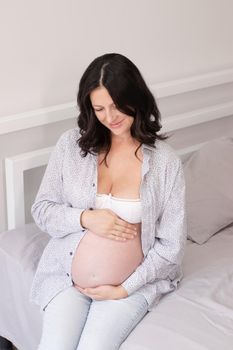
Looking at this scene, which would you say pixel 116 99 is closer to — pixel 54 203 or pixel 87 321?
pixel 54 203

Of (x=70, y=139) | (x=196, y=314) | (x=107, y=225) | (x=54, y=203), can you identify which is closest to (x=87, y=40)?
(x=70, y=139)

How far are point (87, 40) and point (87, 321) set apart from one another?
923 mm

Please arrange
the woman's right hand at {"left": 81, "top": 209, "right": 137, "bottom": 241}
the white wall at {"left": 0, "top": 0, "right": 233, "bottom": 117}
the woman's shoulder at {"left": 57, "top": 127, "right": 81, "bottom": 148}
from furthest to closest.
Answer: the white wall at {"left": 0, "top": 0, "right": 233, "bottom": 117} → the woman's shoulder at {"left": 57, "top": 127, "right": 81, "bottom": 148} → the woman's right hand at {"left": 81, "top": 209, "right": 137, "bottom": 241}

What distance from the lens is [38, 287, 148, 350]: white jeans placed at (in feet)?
4.79

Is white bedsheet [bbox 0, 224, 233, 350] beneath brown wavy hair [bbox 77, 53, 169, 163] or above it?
beneath

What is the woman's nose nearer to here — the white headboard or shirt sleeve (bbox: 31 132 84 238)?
shirt sleeve (bbox: 31 132 84 238)

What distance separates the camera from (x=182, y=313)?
5.10 ft

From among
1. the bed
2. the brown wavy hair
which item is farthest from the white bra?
the bed

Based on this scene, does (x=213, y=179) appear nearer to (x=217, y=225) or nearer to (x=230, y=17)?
(x=217, y=225)

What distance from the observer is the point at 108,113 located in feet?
4.94

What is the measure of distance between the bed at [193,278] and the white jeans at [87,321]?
34 mm

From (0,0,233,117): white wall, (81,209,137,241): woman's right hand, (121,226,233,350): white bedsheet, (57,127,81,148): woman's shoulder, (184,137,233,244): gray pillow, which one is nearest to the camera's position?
(121,226,233,350): white bedsheet

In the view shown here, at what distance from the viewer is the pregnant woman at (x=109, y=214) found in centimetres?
150

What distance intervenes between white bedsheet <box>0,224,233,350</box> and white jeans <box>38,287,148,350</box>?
0.03 meters
